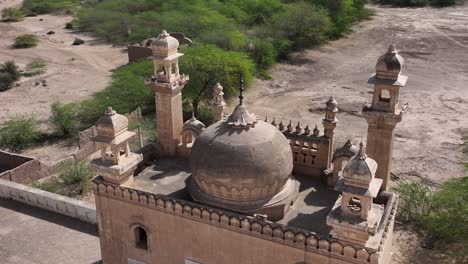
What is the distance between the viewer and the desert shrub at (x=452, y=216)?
743 inches

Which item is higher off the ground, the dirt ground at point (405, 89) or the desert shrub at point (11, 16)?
the desert shrub at point (11, 16)

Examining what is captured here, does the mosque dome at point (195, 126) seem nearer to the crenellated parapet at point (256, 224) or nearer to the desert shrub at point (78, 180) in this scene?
the crenellated parapet at point (256, 224)

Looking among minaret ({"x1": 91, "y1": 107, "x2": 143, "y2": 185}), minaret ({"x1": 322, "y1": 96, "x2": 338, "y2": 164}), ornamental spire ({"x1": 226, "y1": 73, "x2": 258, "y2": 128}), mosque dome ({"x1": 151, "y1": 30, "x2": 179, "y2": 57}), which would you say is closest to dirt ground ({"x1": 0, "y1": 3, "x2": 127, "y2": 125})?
mosque dome ({"x1": 151, "y1": 30, "x2": 179, "y2": 57})

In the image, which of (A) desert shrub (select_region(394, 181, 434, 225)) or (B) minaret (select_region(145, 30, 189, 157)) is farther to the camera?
(A) desert shrub (select_region(394, 181, 434, 225))

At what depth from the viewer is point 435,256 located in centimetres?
2073

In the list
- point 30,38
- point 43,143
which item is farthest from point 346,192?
point 30,38

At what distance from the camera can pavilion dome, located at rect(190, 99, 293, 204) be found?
13.9 m

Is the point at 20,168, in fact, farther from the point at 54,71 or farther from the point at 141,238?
the point at 54,71

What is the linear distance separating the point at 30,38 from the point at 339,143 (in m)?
38.5

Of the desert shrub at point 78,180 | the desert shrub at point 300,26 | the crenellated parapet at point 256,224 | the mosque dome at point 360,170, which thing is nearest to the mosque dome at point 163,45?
the crenellated parapet at point 256,224

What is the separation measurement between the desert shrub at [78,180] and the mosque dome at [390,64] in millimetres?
16785

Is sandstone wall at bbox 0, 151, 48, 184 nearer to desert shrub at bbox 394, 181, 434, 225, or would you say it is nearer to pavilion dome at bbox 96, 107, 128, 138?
pavilion dome at bbox 96, 107, 128, 138

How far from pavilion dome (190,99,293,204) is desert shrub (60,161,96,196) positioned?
12683 millimetres

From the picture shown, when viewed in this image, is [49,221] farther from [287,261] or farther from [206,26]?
[206,26]
